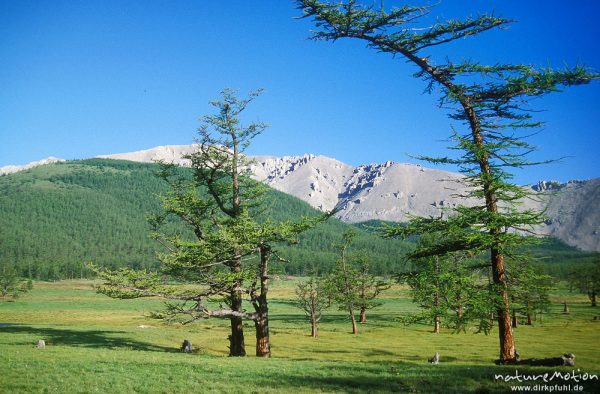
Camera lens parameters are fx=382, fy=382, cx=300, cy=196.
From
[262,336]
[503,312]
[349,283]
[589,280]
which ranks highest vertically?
[503,312]

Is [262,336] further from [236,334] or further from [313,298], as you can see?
[313,298]

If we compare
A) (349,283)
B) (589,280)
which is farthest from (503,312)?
(589,280)

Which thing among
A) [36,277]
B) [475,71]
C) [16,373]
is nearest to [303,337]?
[16,373]

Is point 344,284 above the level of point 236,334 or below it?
below

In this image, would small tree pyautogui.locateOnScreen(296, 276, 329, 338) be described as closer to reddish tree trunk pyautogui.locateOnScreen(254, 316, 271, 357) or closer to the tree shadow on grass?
the tree shadow on grass

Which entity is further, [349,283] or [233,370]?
Result: [349,283]

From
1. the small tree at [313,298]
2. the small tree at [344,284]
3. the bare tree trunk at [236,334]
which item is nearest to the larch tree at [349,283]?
the small tree at [344,284]

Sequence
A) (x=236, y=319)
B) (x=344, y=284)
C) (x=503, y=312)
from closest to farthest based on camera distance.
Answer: (x=503, y=312) → (x=236, y=319) → (x=344, y=284)

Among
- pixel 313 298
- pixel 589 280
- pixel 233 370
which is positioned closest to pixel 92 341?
pixel 233 370

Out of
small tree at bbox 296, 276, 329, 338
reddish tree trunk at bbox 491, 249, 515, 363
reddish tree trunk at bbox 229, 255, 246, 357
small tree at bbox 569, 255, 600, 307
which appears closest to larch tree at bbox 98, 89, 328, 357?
reddish tree trunk at bbox 229, 255, 246, 357

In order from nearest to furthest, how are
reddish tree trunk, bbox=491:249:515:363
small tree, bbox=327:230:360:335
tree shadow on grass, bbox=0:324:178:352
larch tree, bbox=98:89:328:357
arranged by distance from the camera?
reddish tree trunk, bbox=491:249:515:363, larch tree, bbox=98:89:328:357, tree shadow on grass, bbox=0:324:178:352, small tree, bbox=327:230:360:335

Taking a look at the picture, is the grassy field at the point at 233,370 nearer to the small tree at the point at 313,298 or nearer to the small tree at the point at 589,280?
the small tree at the point at 313,298

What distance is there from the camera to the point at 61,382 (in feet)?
52.1

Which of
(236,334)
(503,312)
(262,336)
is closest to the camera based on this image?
(503,312)
